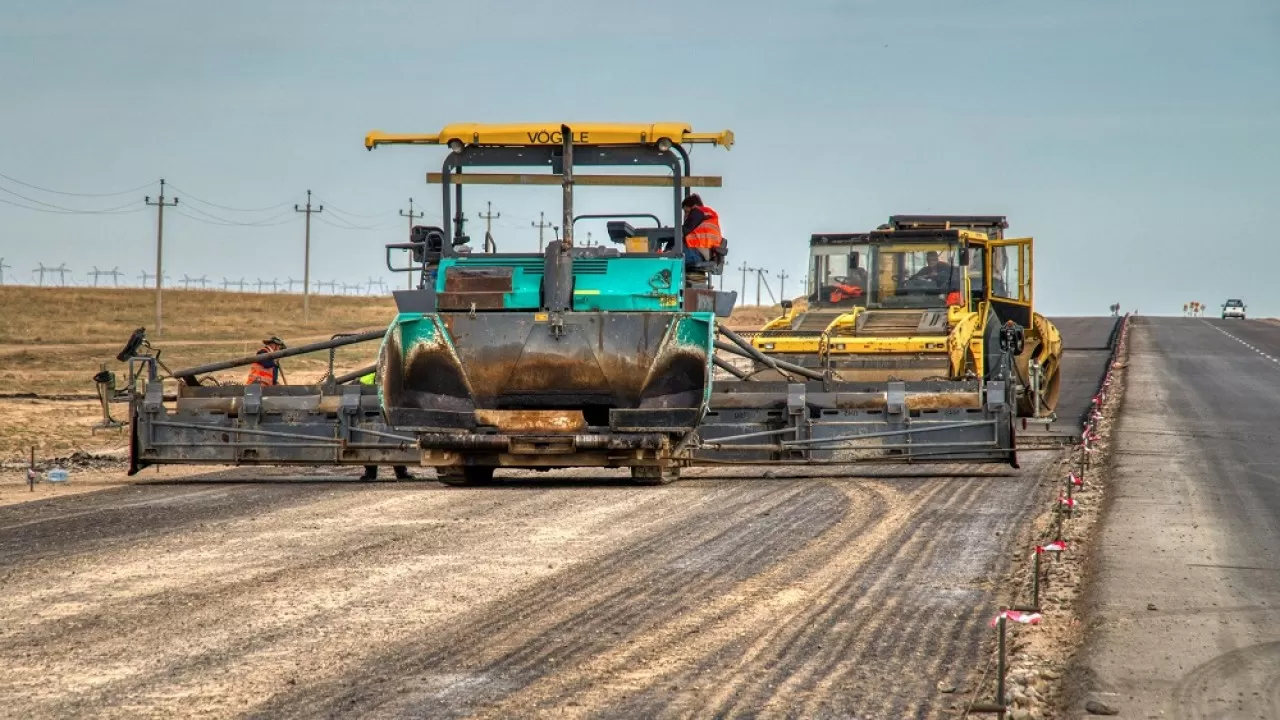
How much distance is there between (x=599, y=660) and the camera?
7.93 m

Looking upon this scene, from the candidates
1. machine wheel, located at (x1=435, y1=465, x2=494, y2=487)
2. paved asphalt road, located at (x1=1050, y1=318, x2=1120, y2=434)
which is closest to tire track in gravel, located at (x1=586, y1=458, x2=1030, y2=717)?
machine wheel, located at (x1=435, y1=465, x2=494, y2=487)

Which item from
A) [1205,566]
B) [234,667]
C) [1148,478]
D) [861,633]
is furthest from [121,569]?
[1148,478]

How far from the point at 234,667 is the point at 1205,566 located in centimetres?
644

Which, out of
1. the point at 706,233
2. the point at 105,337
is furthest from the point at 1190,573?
the point at 105,337

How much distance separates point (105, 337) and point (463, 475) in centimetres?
5406

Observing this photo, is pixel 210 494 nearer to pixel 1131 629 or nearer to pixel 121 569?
pixel 121 569

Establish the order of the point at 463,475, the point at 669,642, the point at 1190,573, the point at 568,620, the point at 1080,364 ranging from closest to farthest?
the point at 669,642 < the point at 568,620 < the point at 1190,573 < the point at 463,475 < the point at 1080,364

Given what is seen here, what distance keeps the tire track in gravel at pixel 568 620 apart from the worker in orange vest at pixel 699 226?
8.83 ft

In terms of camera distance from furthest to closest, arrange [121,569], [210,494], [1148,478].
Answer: [1148,478], [210,494], [121,569]

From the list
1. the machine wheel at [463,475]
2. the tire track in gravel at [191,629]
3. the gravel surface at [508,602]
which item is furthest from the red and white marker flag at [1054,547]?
the machine wheel at [463,475]

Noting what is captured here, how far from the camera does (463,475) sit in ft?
52.9

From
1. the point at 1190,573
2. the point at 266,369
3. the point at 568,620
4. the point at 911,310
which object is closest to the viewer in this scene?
the point at 568,620

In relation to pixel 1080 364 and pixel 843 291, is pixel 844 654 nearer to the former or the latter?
pixel 843 291

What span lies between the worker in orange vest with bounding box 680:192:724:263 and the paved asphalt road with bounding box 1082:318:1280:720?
426 cm
